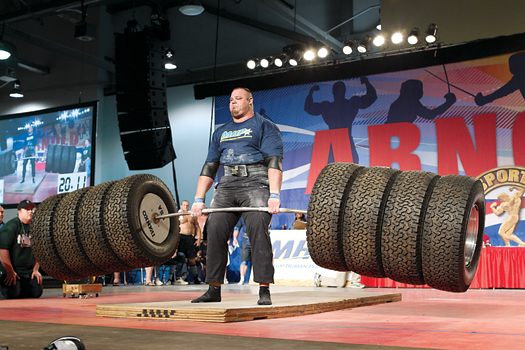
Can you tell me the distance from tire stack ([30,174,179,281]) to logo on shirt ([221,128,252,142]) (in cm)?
84

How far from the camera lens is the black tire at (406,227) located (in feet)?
10.8

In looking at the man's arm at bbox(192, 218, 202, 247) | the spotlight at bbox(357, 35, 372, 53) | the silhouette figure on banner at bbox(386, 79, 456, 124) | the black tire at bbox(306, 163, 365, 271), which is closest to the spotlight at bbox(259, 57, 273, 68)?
the spotlight at bbox(357, 35, 372, 53)

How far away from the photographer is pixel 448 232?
3.20 meters

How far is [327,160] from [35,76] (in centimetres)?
1129

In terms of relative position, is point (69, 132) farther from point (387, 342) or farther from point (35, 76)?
point (387, 342)

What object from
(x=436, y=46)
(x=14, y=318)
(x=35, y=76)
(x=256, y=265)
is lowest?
(x=14, y=318)

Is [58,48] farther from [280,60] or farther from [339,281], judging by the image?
[339,281]

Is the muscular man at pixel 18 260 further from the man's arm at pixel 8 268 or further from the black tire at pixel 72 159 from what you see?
the black tire at pixel 72 159

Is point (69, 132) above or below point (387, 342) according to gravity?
above

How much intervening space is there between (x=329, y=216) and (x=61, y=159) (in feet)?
44.3

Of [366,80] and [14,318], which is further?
[366,80]

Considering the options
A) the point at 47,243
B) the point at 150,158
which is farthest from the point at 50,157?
the point at 47,243

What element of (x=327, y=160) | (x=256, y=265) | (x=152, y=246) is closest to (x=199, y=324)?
(x=256, y=265)

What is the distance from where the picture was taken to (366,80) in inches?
468
